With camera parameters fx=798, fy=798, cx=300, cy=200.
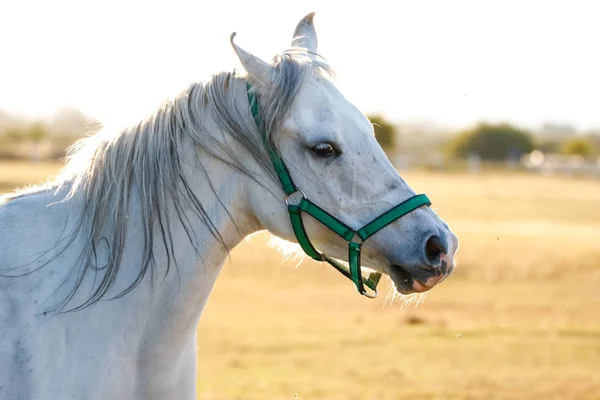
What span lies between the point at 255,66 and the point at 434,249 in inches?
41.8

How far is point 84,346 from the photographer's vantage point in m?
3.23

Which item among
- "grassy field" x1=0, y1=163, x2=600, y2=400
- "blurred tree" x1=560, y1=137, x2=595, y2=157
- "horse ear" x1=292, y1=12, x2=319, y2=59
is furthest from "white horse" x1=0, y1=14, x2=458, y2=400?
"blurred tree" x1=560, y1=137, x2=595, y2=157


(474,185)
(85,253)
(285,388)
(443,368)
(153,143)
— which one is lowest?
(474,185)

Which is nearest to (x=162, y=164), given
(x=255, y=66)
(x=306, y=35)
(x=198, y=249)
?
(x=198, y=249)

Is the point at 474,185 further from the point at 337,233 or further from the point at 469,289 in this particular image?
the point at 337,233

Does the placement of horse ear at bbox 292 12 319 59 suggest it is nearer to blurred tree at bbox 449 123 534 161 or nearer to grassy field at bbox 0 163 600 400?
grassy field at bbox 0 163 600 400

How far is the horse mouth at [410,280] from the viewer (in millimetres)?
3281

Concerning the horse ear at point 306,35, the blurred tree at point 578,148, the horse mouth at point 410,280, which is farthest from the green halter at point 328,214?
the blurred tree at point 578,148

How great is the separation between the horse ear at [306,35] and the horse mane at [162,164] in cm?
35

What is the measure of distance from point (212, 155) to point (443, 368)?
7734mm

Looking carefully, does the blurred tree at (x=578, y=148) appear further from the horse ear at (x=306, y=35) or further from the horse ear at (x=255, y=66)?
the horse ear at (x=255, y=66)

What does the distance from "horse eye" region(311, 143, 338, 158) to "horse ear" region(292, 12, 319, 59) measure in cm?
62

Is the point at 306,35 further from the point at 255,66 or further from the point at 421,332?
the point at 421,332

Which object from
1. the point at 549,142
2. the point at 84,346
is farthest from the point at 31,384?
the point at 549,142
